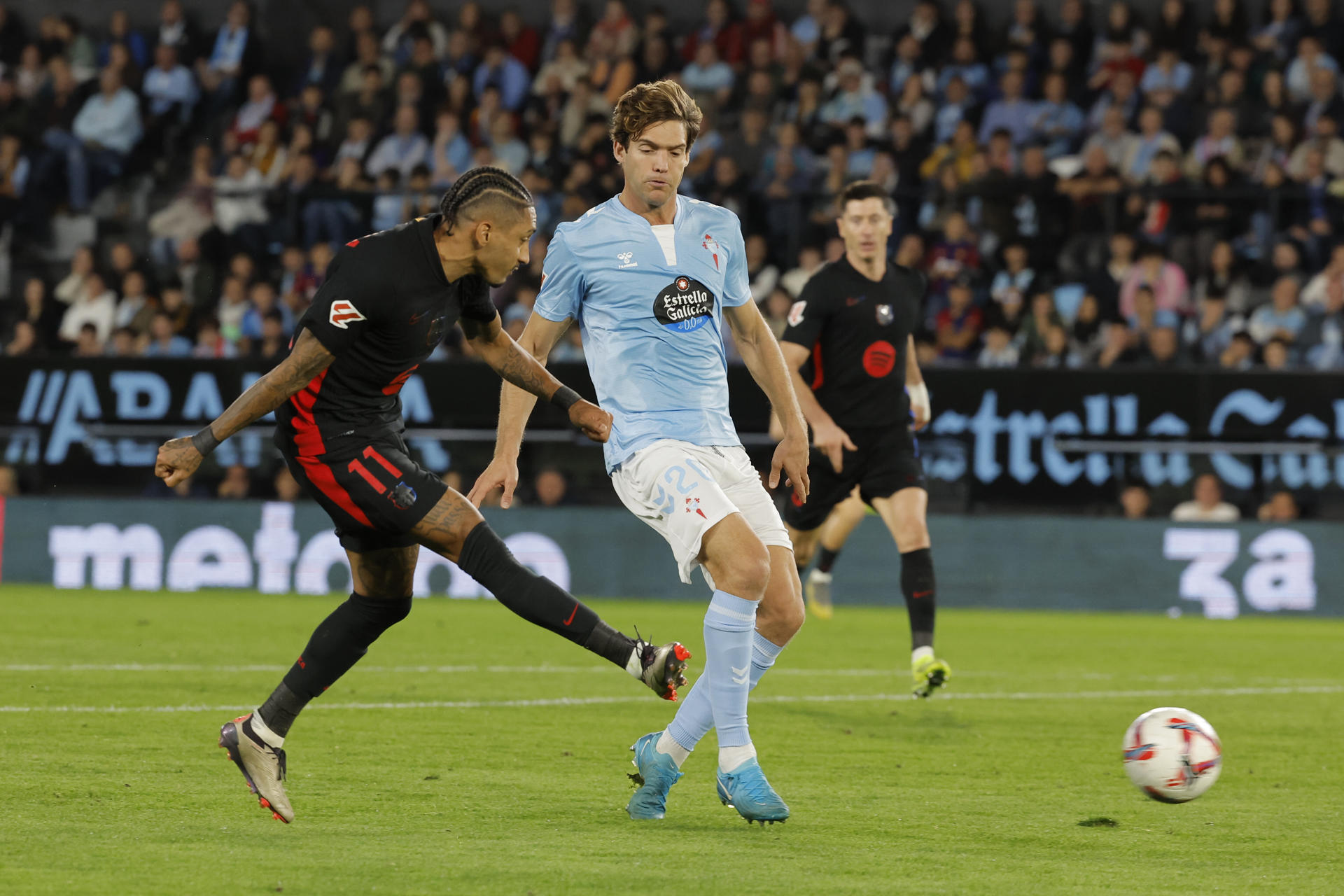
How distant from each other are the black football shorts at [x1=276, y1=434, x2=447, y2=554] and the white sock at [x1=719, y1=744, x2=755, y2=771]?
1230 millimetres

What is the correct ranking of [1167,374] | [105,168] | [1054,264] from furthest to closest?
[105,168]
[1054,264]
[1167,374]

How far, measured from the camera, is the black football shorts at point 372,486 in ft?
18.4

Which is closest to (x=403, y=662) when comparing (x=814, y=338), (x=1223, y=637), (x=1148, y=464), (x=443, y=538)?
(x=814, y=338)

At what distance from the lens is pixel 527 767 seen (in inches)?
263

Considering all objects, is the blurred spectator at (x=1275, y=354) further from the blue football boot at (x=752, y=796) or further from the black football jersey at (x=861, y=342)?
the blue football boot at (x=752, y=796)

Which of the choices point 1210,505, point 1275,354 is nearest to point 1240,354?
point 1275,354

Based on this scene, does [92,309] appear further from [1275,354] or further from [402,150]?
[1275,354]

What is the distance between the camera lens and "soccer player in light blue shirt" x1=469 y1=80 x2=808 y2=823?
566 cm

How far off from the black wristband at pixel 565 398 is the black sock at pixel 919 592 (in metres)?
3.73

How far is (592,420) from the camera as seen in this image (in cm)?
570

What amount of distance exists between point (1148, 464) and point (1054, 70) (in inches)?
214

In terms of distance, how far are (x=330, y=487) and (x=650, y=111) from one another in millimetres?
1635

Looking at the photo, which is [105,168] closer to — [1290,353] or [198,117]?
[198,117]

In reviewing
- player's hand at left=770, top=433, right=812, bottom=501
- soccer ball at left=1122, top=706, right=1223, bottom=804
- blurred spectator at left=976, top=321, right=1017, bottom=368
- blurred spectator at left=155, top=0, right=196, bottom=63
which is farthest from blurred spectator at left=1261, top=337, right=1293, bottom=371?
blurred spectator at left=155, top=0, right=196, bottom=63
